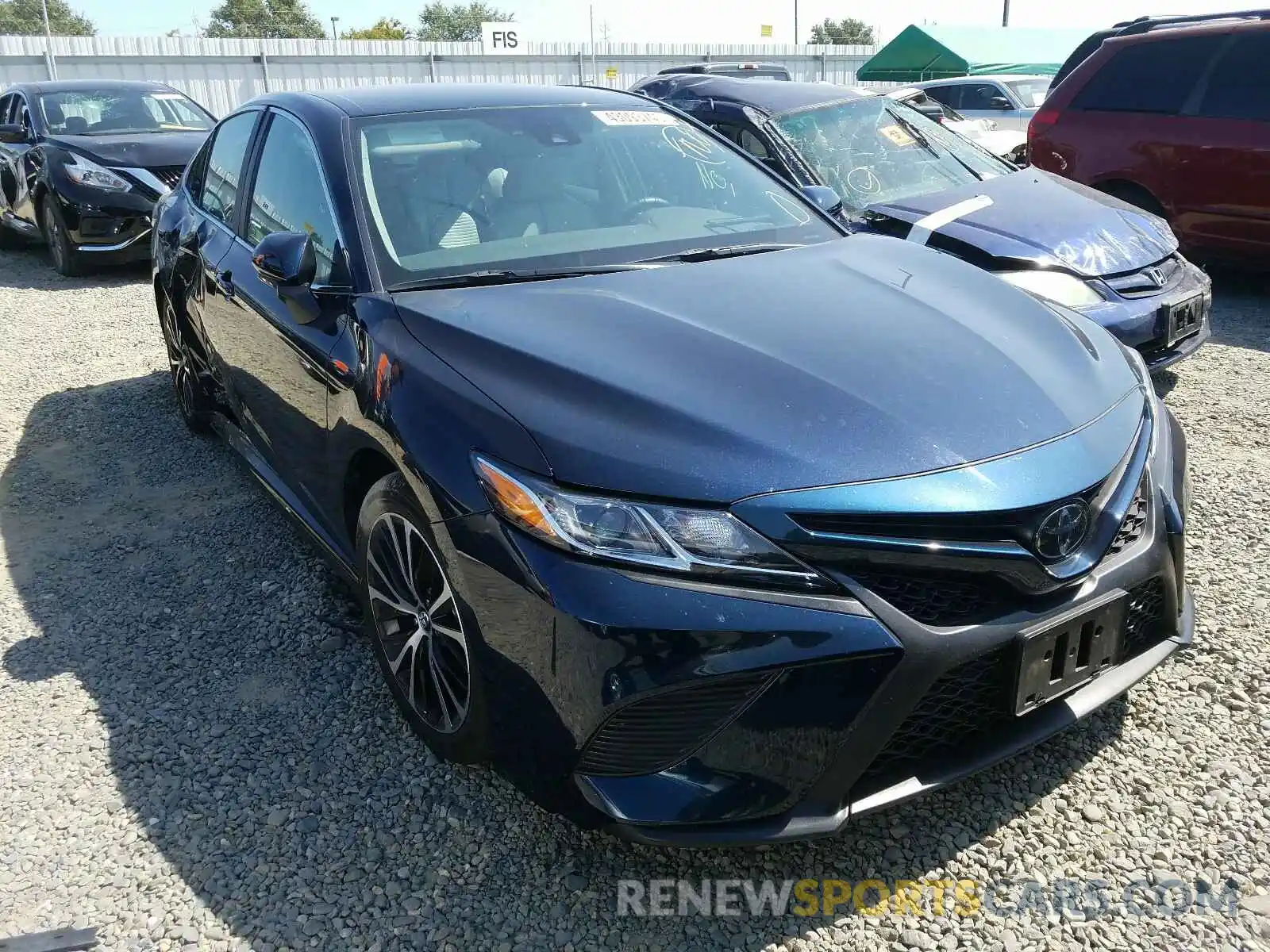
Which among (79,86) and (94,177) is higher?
(79,86)

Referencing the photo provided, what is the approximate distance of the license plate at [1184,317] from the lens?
4648 millimetres

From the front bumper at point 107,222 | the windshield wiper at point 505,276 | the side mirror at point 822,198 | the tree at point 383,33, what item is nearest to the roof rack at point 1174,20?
the side mirror at point 822,198

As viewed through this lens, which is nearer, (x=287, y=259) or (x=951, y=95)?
(x=287, y=259)

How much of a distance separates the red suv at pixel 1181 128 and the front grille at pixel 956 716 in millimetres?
5748

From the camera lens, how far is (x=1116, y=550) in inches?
84.4

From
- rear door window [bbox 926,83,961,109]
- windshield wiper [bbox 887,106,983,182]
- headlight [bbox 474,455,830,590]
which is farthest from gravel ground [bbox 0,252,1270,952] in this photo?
rear door window [bbox 926,83,961,109]

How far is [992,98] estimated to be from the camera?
570 inches

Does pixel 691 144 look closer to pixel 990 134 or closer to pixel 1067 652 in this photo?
pixel 1067 652

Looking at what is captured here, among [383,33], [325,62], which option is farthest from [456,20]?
[325,62]

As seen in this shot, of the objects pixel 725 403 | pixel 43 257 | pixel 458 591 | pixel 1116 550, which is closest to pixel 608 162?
pixel 725 403

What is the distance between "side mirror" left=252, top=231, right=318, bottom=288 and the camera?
2809 millimetres

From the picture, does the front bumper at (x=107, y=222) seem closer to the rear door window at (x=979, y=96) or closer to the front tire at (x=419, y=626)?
the front tire at (x=419, y=626)

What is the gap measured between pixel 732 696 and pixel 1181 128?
6740mm

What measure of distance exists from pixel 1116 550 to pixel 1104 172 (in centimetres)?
608
